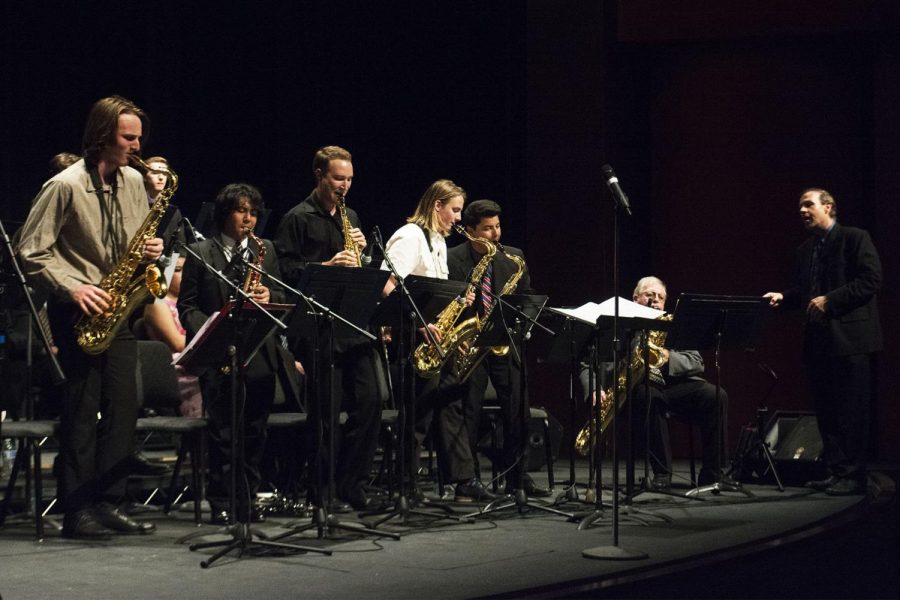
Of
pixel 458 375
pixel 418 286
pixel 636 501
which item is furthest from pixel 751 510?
pixel 418 286

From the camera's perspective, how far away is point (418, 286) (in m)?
5.34

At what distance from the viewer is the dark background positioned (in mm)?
8781

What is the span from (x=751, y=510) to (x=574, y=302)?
2955 millimetres

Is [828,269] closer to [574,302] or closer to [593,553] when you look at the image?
[574,302]

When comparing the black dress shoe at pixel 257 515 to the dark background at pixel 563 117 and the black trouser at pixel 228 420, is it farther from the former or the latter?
the dark background at pixel 563 117

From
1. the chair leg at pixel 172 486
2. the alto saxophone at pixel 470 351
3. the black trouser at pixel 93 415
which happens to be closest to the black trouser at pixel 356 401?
the alto saxophone at pixel 470 351

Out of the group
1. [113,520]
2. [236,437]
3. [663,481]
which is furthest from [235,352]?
[663,481]

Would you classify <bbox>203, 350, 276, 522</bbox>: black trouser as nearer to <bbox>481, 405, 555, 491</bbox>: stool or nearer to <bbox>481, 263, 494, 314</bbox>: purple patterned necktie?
<bbox>481, 263, 494, 314</bbox>: purple patterned necktie

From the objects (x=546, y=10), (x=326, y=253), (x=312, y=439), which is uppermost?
(x=546, y=10)

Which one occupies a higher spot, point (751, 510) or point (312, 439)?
point (312, 439)

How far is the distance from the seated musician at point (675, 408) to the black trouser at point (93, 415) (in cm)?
321

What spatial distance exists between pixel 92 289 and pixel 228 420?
947mm

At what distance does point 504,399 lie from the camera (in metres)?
6.49

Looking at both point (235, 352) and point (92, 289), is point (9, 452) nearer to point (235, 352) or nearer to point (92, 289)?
point (92, 289)
